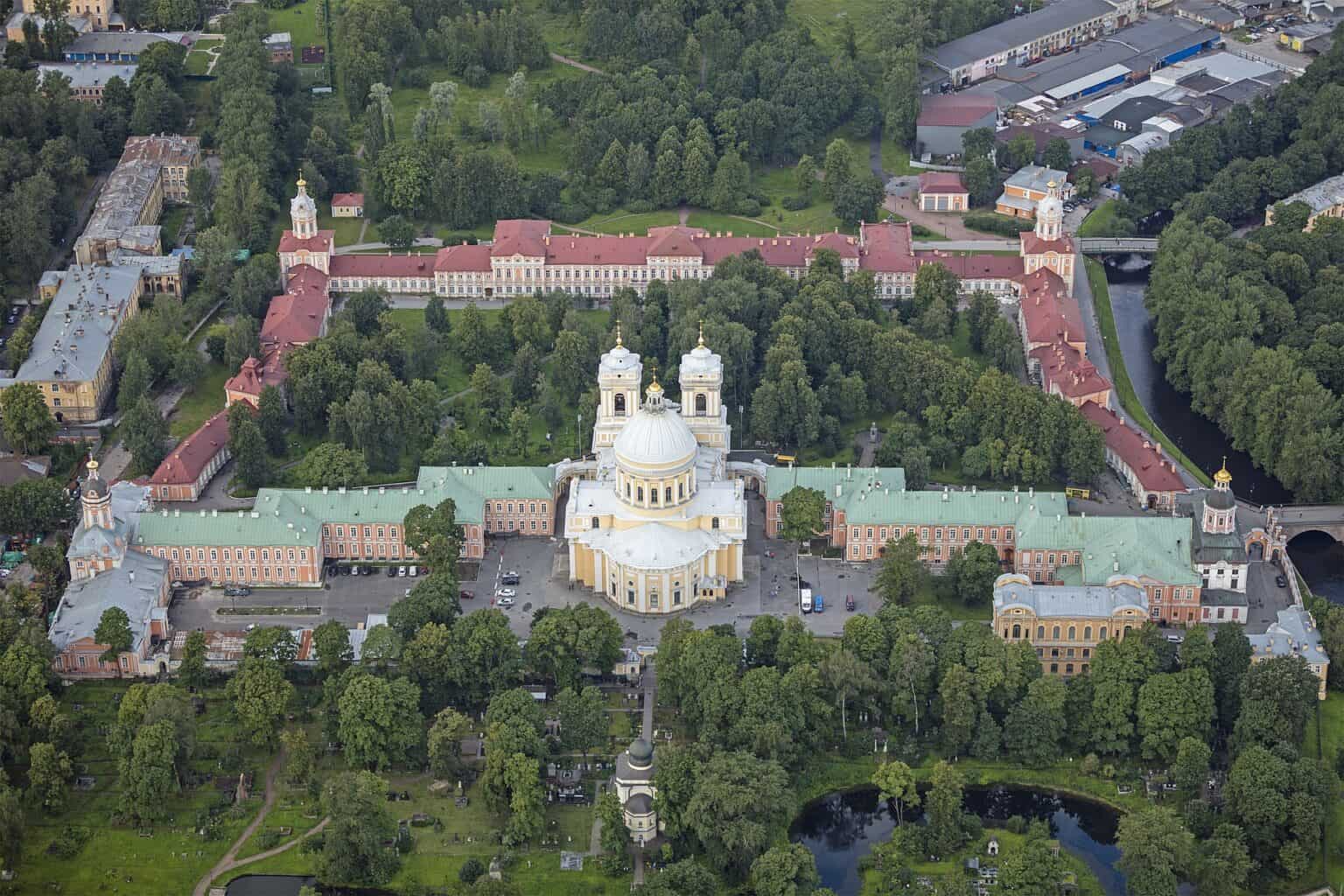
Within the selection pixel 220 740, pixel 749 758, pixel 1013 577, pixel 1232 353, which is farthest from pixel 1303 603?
pixel 220 740

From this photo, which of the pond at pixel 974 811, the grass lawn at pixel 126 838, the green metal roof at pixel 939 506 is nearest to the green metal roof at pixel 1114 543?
the green metal roof at pixel 939 506

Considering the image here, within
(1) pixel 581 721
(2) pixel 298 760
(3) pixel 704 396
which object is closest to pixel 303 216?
(3) pixel 704 396

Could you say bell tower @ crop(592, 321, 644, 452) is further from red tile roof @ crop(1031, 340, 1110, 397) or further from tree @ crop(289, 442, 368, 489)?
red tile roof @ crop(1031, 340, 1110, 397)

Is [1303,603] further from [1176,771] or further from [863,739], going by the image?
[863,739]

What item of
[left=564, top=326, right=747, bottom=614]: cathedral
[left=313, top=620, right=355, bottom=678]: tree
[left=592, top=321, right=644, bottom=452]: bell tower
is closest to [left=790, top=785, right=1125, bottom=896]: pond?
Result: [left=564, top=326, right=747, bottom=614]: cathedral

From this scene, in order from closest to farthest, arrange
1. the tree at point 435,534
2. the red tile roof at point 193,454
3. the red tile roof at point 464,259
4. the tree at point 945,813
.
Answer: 1. the tree at point 945,813
2. the tree at point 435,534
3. the red tile roof at point 193,454
4. the red tile roof at point 464,259

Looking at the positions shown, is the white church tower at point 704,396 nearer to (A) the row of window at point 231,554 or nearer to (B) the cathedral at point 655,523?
(B) the cathedral at point 655,523
